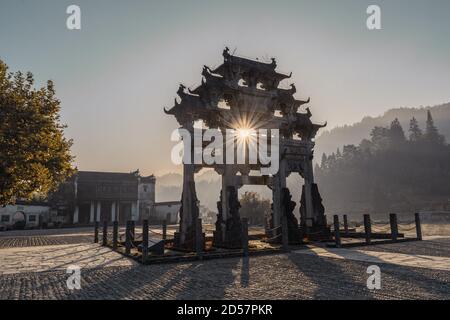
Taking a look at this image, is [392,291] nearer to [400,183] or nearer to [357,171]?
[400,183]

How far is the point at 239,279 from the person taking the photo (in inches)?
296

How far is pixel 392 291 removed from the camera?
236 inches

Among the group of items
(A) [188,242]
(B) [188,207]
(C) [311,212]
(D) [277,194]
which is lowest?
(A) [188,242]

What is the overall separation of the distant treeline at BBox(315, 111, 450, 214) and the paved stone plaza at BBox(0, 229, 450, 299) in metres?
88.8

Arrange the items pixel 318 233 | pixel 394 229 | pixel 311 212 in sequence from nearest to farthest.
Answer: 1. pixel 394 229
2. pixel 318 233
3. pixel 311 212

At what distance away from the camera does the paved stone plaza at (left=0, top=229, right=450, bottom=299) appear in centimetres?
599

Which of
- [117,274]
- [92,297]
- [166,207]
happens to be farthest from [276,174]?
[166,207]

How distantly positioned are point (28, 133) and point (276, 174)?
44.3 ft

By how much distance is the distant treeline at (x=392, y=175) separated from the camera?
9381 cm
